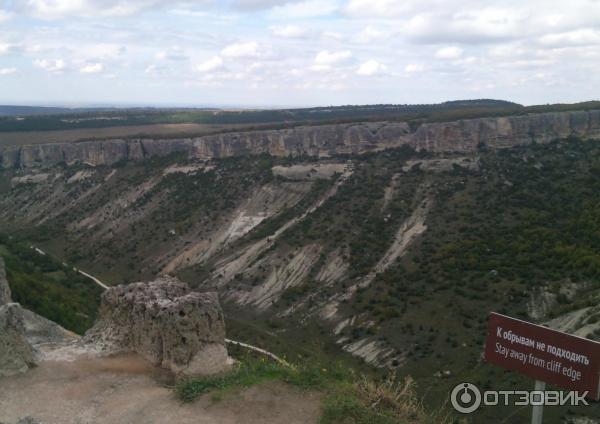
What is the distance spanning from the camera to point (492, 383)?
845 inches

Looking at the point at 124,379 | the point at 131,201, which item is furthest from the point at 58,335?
the point at 131,201

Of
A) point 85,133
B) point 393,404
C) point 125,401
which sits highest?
point 85,133

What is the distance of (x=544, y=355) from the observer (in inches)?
326

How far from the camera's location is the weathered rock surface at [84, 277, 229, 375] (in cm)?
1318

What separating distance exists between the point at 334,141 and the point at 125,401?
62264 millimetres

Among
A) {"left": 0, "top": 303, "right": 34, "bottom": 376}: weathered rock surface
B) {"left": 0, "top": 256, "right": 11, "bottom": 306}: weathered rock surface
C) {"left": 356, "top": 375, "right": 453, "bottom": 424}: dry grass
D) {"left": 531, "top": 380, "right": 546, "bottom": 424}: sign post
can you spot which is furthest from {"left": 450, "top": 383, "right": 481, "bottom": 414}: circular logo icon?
{"left": 0, "top": 256, "right": 11, "bottom": 306}: weathered rock surface

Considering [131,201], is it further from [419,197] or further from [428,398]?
[428,398]

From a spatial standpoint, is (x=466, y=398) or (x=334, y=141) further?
(x=334, y=141)

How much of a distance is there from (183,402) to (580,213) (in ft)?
125

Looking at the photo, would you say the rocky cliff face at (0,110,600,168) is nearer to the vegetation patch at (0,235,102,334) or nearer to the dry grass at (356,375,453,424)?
the vegetation patch at (0,235,102,334)

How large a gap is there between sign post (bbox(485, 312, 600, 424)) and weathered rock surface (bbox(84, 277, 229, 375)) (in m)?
6.78

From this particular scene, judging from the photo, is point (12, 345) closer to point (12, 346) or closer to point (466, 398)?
point (12, 346)

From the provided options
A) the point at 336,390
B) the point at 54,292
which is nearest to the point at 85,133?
the point at 54,292

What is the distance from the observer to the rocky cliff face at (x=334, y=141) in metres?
63.3
